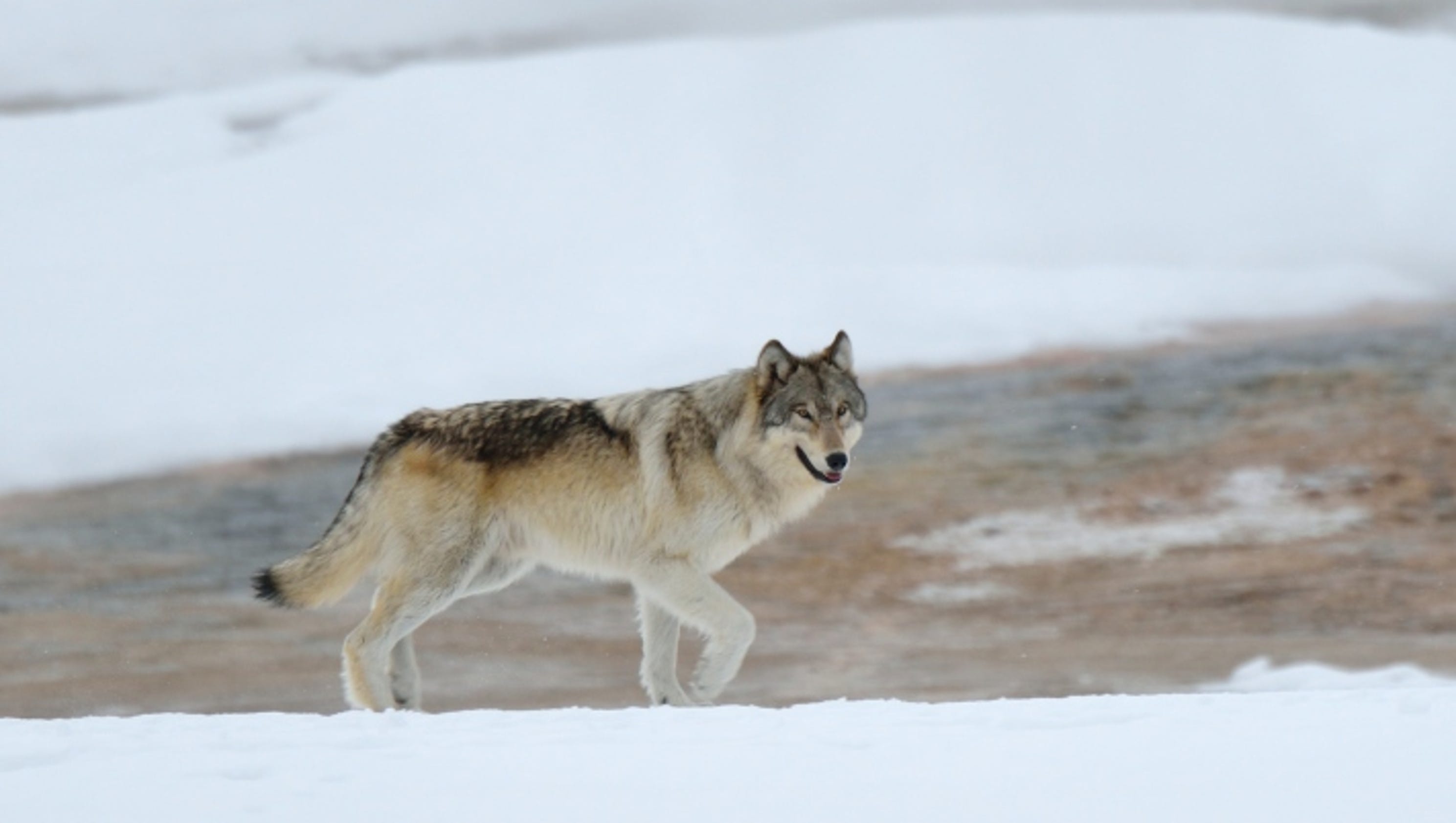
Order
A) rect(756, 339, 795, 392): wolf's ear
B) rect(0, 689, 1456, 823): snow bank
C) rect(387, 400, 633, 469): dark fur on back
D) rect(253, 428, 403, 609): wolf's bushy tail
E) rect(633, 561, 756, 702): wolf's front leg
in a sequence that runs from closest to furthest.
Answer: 1. rect(0, 689, 1456, 823): snow bank
2. rect(633, 561, 756, 702): wolf's front leg
3. rect(756, 339, 795, 392): wolf's ear
4. rect(387, 400, 633, 469): dark fur on back
5. rect(253, 428, 403, 609): wolf's bushy tail

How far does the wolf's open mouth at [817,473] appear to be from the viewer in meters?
6.18

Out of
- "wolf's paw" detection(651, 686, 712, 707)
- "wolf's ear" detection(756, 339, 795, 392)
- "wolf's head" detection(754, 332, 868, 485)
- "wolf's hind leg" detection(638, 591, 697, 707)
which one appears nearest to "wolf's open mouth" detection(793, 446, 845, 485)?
"wolf's head" detection(754, 332, 868, 485)

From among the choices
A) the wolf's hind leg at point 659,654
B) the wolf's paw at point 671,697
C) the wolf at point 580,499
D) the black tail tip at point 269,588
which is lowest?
the wolf's paw at point 671,697

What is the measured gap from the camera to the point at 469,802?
3.74 meters

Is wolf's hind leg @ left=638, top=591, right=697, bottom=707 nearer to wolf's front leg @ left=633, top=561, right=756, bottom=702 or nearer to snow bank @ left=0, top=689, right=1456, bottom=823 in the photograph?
wolf's front leg @ left=633, top=561, right=756, bottom=702

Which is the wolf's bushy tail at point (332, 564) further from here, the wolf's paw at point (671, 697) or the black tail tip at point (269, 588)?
the wolf's paw at point (671, 697)

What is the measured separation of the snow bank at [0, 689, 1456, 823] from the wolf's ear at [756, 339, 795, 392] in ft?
6.58

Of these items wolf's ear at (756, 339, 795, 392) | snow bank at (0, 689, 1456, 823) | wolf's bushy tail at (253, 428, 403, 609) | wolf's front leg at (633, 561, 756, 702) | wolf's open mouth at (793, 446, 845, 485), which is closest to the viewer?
snow bank at (0, 689, 1456, 823)

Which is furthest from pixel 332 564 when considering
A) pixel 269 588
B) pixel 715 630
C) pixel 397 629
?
pixel 715 630

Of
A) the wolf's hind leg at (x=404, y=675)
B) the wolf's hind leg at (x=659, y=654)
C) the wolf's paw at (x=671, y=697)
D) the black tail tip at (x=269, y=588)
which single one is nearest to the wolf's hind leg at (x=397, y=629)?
the wolf's hind leg at (x=404, y=675)

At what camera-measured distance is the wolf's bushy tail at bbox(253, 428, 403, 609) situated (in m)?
6.63

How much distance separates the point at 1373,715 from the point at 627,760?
6.64 feet

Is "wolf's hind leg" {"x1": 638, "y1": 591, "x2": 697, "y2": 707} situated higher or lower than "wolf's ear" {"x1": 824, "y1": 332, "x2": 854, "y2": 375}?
lower

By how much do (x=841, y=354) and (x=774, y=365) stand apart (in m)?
0.32
